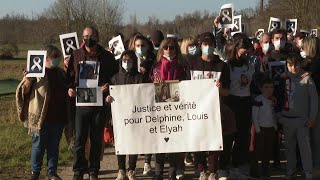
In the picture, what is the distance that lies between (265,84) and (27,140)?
580 centimetres

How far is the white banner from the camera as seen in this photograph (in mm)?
7684

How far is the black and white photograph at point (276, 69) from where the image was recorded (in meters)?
8.75

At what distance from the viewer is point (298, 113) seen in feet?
27.5

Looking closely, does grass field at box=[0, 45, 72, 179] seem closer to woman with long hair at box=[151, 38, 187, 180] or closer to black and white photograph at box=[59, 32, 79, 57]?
black and white photograph at box=[59, 32, 79, 57]

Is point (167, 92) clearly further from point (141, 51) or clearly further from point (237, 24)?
point (237, 24)

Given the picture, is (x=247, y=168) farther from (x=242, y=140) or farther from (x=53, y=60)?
(x=53, y=60)

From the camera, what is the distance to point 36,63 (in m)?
7.69

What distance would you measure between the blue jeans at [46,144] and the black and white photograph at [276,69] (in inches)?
137

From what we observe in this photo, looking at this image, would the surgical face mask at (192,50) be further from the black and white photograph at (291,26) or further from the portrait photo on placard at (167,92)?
the black and white photograph at (291,26)

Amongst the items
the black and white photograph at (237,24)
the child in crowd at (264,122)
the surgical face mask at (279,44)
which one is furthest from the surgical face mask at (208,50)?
the black and white photograph at (237,24)

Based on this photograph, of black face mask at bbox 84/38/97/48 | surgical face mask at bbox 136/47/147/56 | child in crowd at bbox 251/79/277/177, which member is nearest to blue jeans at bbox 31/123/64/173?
black face mask at bbox 84/38/97/48

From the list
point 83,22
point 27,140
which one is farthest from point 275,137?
point 83,22

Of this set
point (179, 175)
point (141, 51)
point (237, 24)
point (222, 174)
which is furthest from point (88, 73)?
point (237, 24)

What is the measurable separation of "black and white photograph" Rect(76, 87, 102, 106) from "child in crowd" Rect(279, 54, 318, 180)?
115 inches
